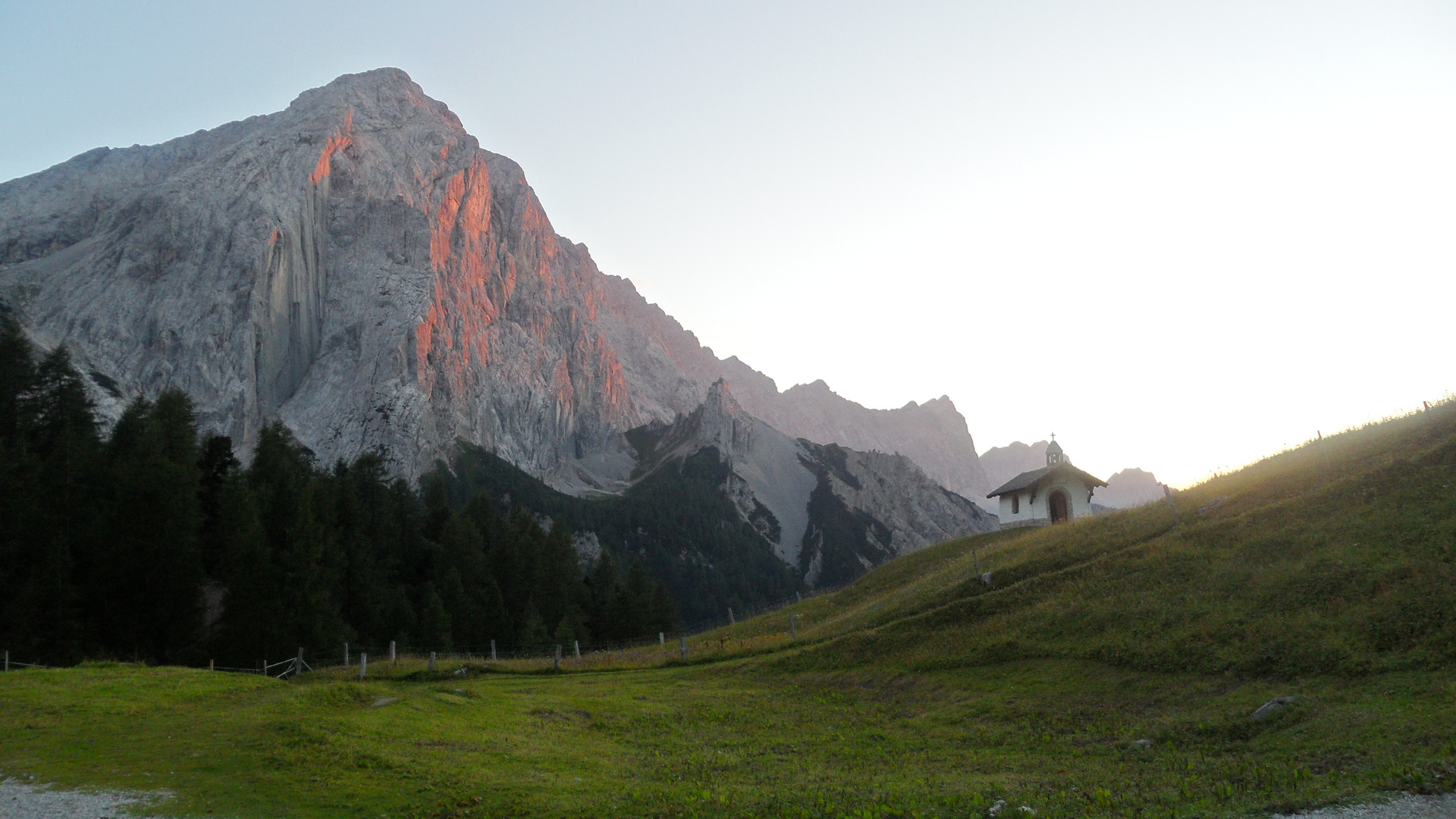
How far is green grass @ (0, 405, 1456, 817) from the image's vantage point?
17531mm

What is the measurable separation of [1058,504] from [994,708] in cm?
5046

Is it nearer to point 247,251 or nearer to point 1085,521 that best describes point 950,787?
point 1085,521

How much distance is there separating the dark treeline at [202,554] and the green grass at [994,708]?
471 inches

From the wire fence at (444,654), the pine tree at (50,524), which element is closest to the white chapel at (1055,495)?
the wire fence at (444,654)

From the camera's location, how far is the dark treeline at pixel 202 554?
46.9 metres

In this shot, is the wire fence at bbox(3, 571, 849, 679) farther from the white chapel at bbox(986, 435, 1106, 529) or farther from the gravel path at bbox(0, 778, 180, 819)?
the white chapel at bbox(986, 435, 1106, 529)

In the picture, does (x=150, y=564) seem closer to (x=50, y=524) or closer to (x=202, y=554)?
(x=202, y=554)

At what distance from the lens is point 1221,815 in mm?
14195

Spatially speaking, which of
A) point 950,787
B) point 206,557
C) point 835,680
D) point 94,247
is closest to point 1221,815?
point 950,787

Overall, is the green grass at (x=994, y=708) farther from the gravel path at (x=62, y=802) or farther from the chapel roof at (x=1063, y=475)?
the chapel roof at (x=1063, y=475)

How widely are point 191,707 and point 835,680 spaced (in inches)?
992

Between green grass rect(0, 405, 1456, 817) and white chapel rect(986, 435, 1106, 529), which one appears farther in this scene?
white chapel rect(986, 435, 1106, 529)

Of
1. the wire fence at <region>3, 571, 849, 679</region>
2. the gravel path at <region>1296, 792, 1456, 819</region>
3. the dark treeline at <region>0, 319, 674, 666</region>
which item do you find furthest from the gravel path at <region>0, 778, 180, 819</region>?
the dark treeline at <region>0, 319, 674, 666</region>

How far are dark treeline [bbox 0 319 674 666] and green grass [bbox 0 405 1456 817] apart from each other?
39.2ft
